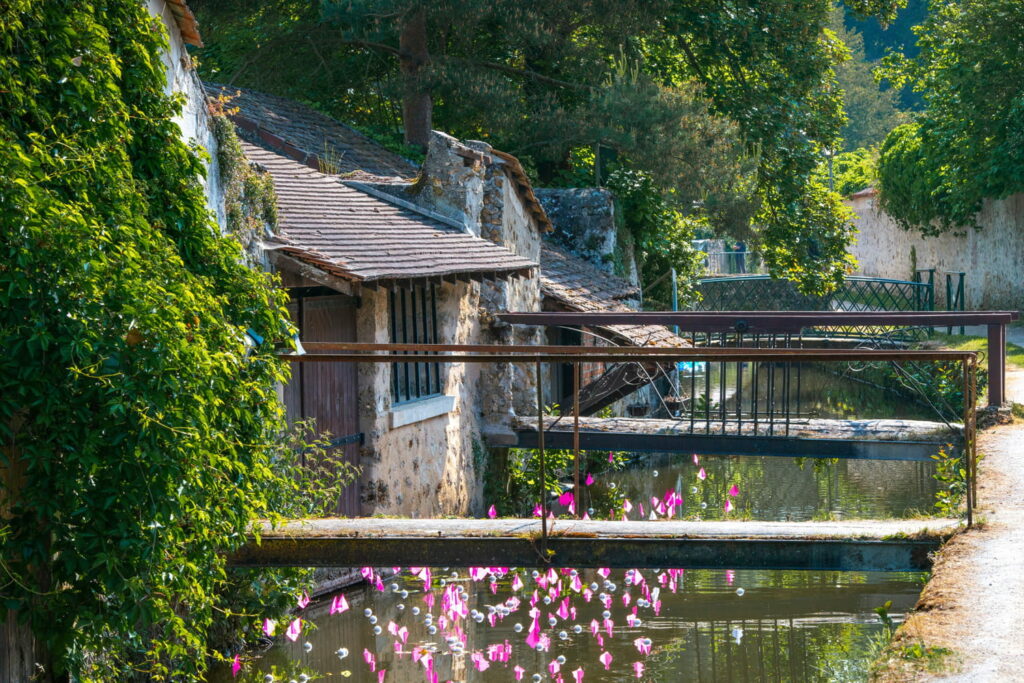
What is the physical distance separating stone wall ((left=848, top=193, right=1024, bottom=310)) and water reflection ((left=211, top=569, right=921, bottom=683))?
15.9 meters

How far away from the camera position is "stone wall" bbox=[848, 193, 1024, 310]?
86.5 feet

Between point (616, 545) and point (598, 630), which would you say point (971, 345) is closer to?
point (598, 630)

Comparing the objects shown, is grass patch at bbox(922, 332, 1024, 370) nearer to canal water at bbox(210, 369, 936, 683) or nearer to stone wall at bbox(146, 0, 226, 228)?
canal water at bbox(210, 369, 936, 683)

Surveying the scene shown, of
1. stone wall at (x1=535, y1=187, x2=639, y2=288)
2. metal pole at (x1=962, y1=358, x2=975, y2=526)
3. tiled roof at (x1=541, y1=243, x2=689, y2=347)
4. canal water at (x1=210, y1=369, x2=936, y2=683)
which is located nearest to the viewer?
metal pole at (x1=962, y1=358, x2=975, y2=526)

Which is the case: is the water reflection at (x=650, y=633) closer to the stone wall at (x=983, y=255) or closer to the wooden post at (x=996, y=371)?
the wooden post at (x=996, y=371)

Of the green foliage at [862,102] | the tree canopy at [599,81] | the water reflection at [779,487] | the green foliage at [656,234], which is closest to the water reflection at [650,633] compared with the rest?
the water reflection at [779,487]

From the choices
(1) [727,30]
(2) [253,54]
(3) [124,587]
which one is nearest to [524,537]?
(3) [124,587]

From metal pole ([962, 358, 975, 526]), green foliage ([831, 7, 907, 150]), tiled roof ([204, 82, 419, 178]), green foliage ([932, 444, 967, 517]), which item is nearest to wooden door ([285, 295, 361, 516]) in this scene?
tiled roof ([204, 82, 419, 178])

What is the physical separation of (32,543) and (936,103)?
24119mm

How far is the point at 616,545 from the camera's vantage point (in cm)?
591

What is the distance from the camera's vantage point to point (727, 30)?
64.6ft

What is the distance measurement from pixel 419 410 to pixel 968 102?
17.3m

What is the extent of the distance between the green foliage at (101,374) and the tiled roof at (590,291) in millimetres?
9131

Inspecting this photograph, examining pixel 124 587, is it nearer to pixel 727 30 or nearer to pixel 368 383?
pixel 368 383
